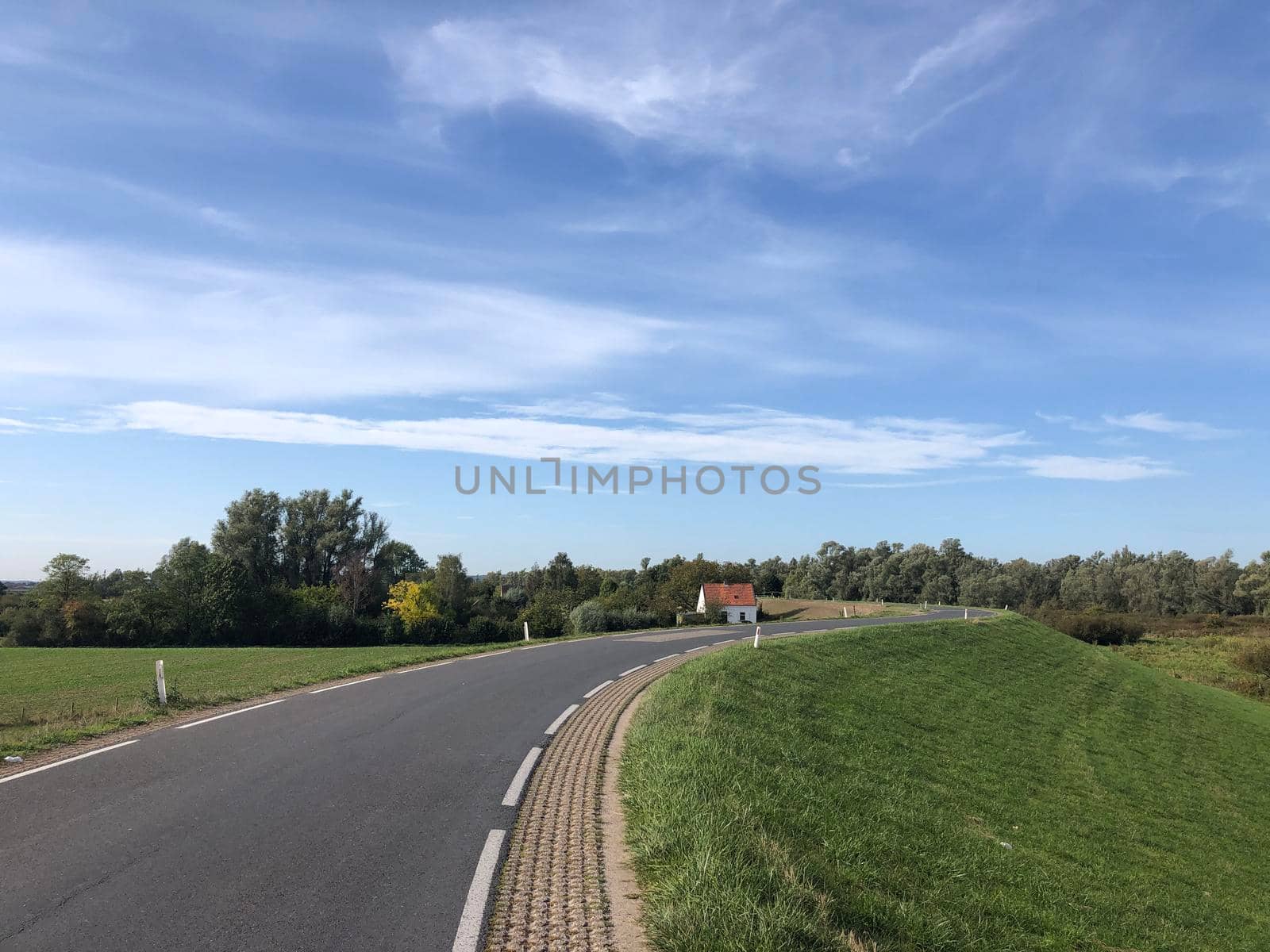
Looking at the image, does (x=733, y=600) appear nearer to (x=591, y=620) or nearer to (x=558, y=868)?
(x=591, y=620)

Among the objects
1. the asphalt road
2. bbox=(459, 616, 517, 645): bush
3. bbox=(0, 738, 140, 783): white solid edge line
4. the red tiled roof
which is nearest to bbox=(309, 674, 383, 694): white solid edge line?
the asphalt road

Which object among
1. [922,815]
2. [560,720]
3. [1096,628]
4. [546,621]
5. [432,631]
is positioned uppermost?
[560,720]

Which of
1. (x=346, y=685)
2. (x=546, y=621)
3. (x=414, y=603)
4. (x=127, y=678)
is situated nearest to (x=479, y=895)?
(x=346, y=685)

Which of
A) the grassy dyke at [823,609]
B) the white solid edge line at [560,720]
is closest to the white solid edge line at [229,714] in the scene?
the white solid edge line at [560,720]

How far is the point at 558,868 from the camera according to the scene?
6.13 m

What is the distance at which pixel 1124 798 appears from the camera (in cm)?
1694

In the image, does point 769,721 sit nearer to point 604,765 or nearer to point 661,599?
point 604,765

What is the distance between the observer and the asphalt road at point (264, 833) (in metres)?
4.97

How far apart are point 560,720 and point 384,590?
68.3 m

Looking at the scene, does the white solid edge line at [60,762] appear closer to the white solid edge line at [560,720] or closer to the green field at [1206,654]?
the white solid edge line at [560,720]

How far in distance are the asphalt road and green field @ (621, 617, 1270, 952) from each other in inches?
67.2

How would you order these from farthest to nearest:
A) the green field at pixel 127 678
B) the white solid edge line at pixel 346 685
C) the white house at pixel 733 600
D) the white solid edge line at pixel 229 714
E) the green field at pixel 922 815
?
1. the white house at pixel 733 600
2. the white solid edge line at pixel 346 685
3. the green field at pixel 127 678
4. the white solid edge line at pixel 229 714
5. the green field at pixel 922 815

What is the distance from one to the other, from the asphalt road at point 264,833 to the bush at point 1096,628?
69.8 meters

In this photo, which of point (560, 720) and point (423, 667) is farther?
point (423, 667)
